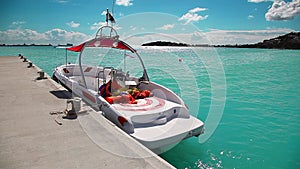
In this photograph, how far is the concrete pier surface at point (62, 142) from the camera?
9.55 ft

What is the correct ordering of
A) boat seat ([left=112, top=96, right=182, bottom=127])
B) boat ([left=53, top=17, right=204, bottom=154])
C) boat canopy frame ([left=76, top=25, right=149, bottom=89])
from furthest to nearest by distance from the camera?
boat canopy frame ([left=76, top=25, right=149, bottom=89]) → boat seat ([left=112, top=96, right=182, bottom=127]) → boat ([left=53, top=17, right=204, bottom=154])

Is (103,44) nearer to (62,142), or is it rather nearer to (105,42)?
(105,42)

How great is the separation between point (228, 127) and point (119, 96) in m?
4.00

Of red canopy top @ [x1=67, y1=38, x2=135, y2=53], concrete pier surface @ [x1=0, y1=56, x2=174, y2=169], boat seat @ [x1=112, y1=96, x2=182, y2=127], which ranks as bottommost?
concrete pier surface @ [x1=0, y1=56, x2=174, y2=169]

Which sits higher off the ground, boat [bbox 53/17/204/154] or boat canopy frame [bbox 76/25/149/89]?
boat canopy frame [bbox 76/25/149/89]

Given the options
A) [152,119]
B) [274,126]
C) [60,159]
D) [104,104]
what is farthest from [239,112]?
[60,159]

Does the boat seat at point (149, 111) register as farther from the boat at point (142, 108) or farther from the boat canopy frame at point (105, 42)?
the boat canopy frame at point (105, 42)

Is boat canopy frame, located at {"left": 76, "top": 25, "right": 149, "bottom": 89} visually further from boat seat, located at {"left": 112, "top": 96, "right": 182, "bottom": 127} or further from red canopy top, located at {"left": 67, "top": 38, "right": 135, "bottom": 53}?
boat seat, located at {"left": 112, "top": 96, "right": 182, "bottom": 127}

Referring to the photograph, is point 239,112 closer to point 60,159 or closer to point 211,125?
point 211,125

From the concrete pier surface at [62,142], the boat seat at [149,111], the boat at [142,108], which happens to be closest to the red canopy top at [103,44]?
the boat at [142,108]

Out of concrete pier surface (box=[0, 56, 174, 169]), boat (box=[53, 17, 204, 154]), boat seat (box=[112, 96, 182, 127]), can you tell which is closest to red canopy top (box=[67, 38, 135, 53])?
boat (box=[53, 17, 204, 154])

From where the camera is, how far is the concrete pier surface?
2.91m

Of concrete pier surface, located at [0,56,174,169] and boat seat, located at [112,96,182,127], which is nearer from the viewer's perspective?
concrete pier surface, located at [0,56,174,169]

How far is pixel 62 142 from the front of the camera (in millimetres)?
3445
